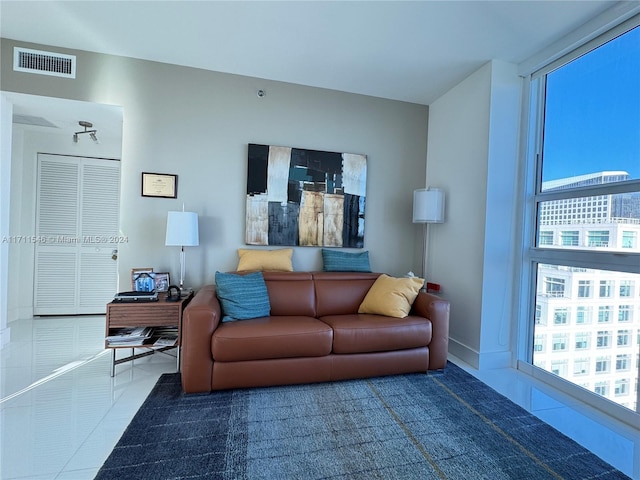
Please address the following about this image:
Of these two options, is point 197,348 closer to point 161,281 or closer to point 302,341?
point 302,341

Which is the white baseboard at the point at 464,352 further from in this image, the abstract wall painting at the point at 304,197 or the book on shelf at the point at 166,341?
the book on shelf at the point at 166,341

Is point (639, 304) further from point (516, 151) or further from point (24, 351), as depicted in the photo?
point (24, 351)

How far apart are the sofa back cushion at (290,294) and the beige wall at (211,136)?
1.42 feet

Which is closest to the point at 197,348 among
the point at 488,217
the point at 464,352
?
the point at 464,352

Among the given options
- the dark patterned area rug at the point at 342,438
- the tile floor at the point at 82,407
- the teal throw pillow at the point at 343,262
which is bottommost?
the tile floor at the point at 82,407

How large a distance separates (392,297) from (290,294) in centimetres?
95

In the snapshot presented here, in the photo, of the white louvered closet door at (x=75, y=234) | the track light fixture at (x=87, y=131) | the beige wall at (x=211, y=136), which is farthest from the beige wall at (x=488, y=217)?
the white louvered closet door at (x=75, y=234)

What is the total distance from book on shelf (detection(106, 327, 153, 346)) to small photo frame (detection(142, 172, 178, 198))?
4.25ft

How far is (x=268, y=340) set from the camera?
213 centimetres

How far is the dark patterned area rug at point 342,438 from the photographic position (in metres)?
1.46

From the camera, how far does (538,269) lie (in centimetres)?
266

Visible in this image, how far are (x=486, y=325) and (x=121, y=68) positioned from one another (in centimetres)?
430

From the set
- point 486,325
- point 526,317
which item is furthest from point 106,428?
point 526,317

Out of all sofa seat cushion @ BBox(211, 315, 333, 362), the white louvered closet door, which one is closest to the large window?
sofa seat cushion @ BBox(211, 315, 333, 362)
